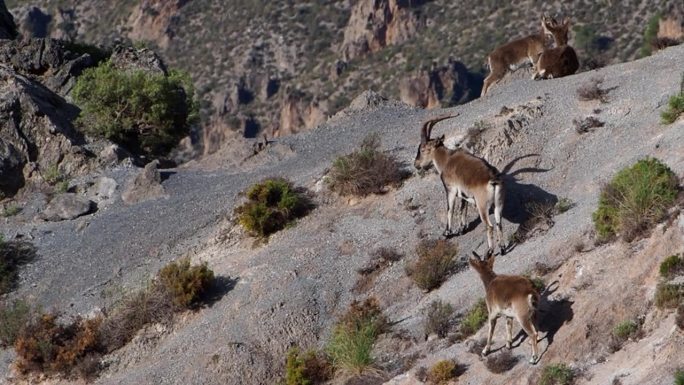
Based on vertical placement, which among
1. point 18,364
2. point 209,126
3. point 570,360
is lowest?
point 209,126

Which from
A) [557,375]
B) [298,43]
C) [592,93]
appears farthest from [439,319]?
[298,43]

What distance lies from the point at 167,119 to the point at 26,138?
432 centimetres

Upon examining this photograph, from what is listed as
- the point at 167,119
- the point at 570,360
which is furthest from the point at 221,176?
the point at 570,360

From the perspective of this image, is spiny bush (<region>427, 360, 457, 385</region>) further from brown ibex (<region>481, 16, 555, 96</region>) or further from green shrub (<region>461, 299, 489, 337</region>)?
brown ibex (<region>481, 16, 555, 96</region>)

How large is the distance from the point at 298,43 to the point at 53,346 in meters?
82.3

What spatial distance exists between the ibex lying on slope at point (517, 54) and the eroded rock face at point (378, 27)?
74.5 metres

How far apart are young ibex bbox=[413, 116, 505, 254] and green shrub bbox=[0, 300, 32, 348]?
7160 millimetres

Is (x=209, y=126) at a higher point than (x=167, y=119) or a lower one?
lower

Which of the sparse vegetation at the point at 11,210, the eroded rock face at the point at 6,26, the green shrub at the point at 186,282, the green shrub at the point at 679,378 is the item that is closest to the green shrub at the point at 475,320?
the green shrub at the point at 679,378

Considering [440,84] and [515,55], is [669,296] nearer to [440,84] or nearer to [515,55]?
[515,55]

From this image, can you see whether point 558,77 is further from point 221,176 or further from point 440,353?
point 440,353

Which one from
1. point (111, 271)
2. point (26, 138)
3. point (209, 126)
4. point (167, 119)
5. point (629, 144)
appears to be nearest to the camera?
point (629, 144)

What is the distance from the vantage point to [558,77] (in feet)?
85.9

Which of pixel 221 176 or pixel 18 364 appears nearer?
pixel 18 364
